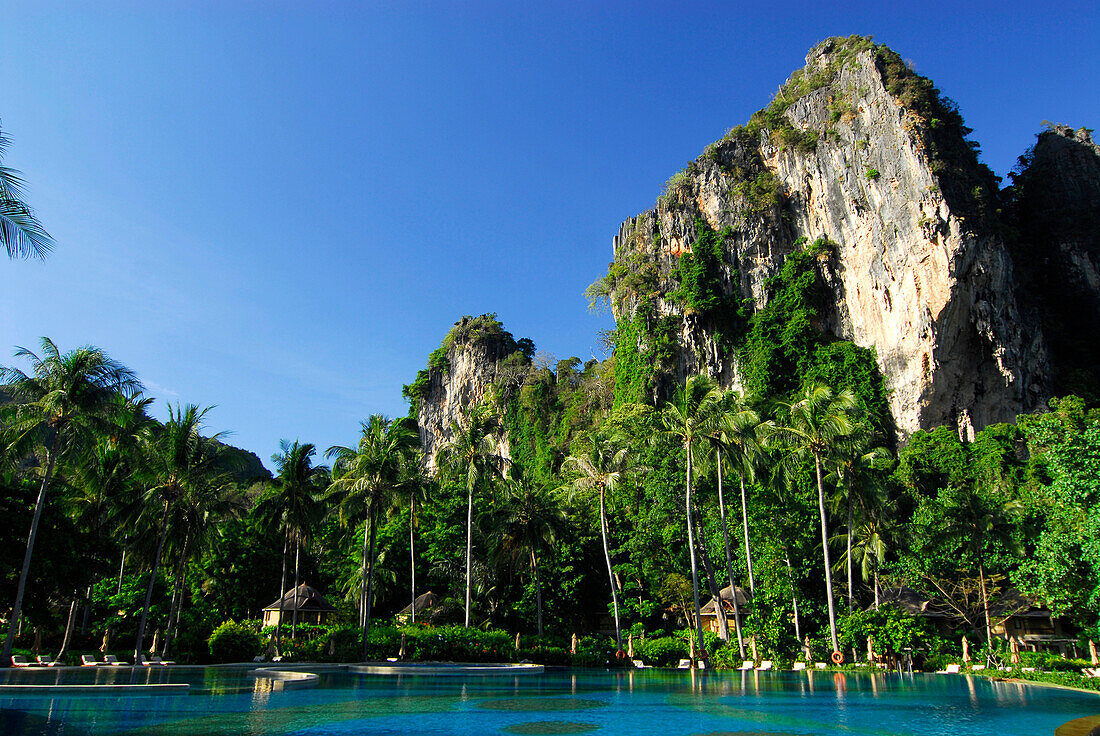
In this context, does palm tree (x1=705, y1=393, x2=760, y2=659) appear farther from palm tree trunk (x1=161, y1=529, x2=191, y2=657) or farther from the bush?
palm tree trunk (x1=161, y1=529, x2=191, y2=657)

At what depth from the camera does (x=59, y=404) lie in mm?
24203

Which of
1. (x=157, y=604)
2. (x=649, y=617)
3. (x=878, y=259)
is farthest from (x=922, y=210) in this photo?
(x=157, y=604)

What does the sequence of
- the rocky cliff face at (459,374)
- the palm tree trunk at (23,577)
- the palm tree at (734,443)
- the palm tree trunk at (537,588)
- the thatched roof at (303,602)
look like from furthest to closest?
the rocky cliff face at (459,374) → the thatched roof at (303,602) → the palm tree trunk at (537,588) → the palm tree at (734,443) → the palm tree trunk at (23,577)

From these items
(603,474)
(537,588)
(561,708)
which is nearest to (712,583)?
(603,474)

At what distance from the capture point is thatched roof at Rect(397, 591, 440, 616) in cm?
3725

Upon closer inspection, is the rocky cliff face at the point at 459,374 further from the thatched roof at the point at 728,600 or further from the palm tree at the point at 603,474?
the thatched roof at the point at 728,600

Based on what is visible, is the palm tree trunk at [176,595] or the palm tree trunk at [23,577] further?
the palm tree trunk at [176,595]

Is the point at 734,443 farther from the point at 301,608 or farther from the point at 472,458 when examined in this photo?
the point at 301,608

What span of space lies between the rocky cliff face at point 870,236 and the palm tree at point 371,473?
22.0m

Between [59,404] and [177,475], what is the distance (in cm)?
602

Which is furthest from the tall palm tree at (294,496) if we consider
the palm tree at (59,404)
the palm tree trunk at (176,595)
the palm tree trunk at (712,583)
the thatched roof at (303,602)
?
the palm tree trunk at (712,583)

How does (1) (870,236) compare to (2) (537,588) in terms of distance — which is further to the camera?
(1) (870,236)

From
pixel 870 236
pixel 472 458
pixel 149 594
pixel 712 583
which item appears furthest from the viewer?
pixel 870 236

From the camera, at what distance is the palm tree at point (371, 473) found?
3253 centimetres
